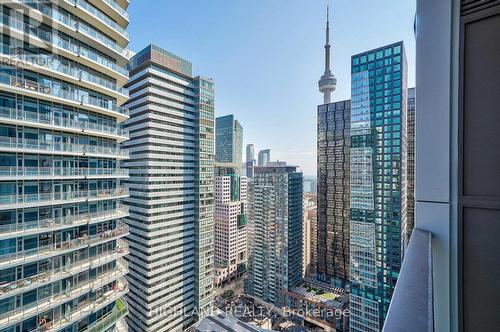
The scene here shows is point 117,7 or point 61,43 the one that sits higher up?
point 117,7

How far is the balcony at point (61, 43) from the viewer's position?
3595 millimetres

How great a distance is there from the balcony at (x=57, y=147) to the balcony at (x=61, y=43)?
5.81 ft

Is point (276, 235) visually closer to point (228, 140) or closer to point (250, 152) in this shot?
point (228, 140)

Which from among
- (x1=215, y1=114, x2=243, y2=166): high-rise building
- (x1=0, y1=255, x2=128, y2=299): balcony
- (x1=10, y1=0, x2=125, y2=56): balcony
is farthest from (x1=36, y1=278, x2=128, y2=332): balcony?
(x1=215, y1=114, x2=243, y2=166): high-rise building

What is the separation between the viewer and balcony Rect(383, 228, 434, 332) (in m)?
0.40

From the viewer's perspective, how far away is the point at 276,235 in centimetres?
2052

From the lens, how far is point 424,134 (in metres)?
Result: 1.11

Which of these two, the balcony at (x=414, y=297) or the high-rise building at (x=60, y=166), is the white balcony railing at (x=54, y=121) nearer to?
the high-rise building at (x=60, y=166)

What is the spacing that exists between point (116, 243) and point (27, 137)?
2973mm

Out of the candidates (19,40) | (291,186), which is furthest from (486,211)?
(291,186)

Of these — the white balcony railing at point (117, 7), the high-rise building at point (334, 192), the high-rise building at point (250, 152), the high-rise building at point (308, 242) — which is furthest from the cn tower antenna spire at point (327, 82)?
the high-rise building at point (250, 152)

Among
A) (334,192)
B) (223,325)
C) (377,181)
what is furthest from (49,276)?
(334,192)

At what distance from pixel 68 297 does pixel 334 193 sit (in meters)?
18.4

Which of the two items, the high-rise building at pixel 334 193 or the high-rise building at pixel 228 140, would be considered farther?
the high-rise building at pixel 228 140
